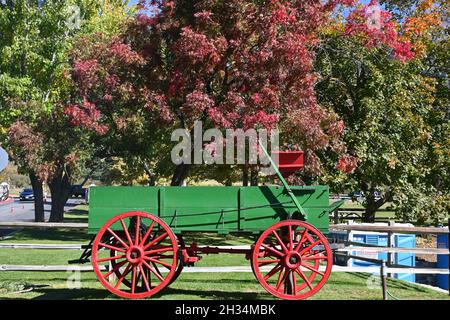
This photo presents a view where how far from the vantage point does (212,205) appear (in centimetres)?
679

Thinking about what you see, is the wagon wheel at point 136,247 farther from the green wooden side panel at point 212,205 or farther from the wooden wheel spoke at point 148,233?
the green wooden side panel at point 212,205

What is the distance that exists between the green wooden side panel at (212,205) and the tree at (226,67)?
14.1 ft

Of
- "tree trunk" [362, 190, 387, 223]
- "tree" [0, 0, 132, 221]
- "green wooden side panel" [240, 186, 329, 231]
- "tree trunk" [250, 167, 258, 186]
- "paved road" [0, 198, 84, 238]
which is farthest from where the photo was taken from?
"paved road" [0, 198, 84, 238]

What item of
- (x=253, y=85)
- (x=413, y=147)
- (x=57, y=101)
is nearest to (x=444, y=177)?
(x=413, y=147)

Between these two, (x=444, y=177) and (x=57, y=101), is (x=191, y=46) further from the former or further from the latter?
(x=444, y=177)

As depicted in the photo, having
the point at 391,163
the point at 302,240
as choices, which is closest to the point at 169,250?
the point at 302,240

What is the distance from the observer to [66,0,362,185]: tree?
37.3 ft

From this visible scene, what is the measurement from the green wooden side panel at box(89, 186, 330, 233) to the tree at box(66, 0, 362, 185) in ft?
14.1

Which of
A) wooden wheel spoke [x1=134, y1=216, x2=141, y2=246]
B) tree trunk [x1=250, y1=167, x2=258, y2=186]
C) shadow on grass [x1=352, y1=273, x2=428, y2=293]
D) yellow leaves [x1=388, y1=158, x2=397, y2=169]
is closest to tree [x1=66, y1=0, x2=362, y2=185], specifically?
tree trunk [x1=250, y1=167, x2=258, y2=186]

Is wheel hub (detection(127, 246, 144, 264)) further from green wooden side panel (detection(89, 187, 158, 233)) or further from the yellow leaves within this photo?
the yellow leaves

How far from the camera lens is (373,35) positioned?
1449 cm

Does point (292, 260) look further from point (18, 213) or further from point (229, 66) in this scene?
point (18, 213)

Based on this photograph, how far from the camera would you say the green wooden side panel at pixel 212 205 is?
6.78 m

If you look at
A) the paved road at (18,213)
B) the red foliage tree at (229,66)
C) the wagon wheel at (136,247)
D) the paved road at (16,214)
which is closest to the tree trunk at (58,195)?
the paved road at (16,214)
